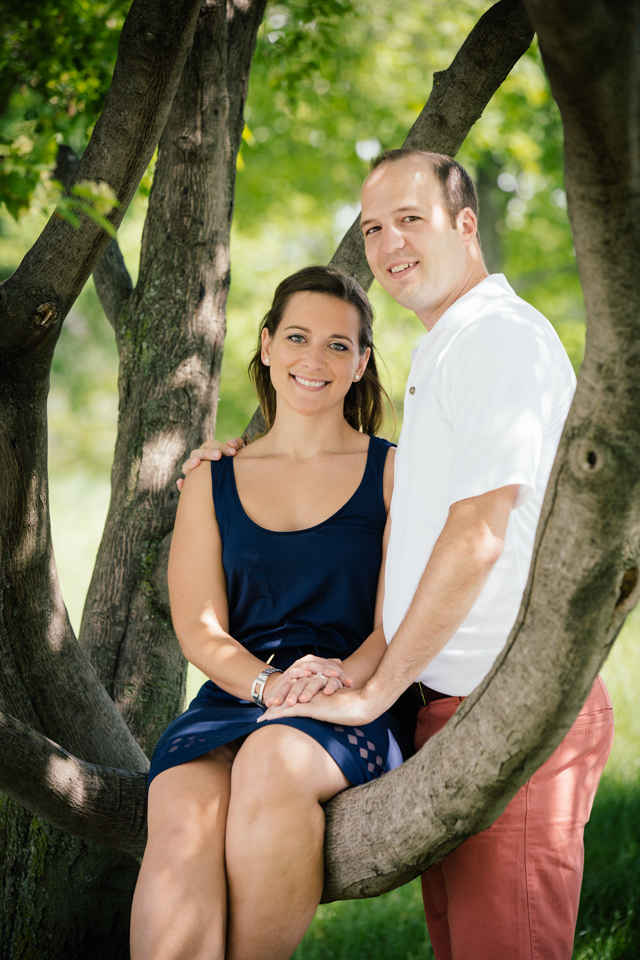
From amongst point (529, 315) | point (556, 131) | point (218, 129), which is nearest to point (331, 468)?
point (529, 315)

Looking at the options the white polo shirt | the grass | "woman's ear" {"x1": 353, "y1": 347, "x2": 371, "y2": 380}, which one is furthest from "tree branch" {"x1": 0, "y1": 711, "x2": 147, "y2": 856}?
the grass

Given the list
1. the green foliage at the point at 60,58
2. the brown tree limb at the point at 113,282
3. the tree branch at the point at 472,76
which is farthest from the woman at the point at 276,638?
the green foliage at the point at 60,58

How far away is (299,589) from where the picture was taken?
2490 mm

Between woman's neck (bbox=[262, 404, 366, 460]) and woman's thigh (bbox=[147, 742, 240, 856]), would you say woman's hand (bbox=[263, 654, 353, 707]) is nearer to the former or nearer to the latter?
woman's thigh (bbox=[147, 742, 240, 856])

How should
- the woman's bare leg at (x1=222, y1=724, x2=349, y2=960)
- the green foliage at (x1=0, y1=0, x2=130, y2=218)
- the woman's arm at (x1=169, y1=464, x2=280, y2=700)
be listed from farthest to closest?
the green foliage at (x1=0, y1=0, x2=130, y2=218), the woman's arm at (x1=169, y1=464, x2=280, y2=700), the woman's bare leg at (x1=222, y1=724, x2=349, y2=960)

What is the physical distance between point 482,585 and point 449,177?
125 centimetres

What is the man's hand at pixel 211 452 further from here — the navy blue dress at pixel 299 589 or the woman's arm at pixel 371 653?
the woman's arm at pixel 371 653

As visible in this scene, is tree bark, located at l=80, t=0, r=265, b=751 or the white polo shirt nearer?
the white polo shirt

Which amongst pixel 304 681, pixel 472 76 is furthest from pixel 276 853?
pixel 472 76

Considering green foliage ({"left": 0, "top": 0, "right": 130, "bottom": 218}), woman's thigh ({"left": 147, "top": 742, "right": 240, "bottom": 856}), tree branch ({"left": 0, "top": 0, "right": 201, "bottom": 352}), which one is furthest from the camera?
green foliage ({"left": 0, "top": 0, "right": 130, "bottom": 218})

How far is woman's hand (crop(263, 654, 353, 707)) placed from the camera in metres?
2.14

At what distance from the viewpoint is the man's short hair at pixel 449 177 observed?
2.44m

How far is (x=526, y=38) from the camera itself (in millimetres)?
3051

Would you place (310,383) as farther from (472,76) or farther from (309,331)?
(472,76)
